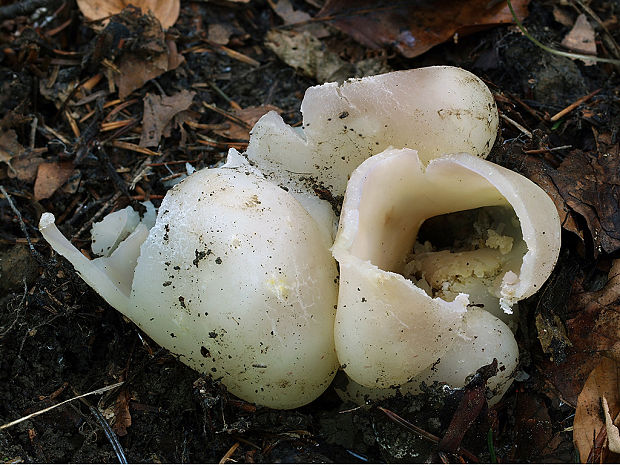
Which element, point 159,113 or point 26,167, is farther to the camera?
point 159,113

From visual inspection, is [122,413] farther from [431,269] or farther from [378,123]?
[378,123]

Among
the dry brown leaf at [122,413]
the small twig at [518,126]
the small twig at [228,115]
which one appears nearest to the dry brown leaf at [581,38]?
the small twig at [518,126]

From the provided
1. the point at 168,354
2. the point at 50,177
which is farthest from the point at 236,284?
the point at 50,177

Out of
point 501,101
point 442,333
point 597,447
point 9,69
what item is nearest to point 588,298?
point 597,447

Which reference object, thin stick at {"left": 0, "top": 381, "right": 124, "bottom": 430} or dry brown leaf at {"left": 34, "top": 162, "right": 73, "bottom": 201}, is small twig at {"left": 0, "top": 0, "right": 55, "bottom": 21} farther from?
thin stick at {"left": 0, "top": 381, "right": 124, "bottom": 430}

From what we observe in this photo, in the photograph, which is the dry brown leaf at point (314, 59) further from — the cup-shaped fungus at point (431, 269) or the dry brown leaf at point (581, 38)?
the cup-shaped fungus at point (431, 269)

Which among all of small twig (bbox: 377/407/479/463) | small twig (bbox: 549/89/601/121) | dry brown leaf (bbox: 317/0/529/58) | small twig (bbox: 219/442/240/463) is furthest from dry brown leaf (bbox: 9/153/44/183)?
small twig (bbox: 549/89/601/121)

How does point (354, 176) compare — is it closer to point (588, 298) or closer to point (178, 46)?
point (588, 298)
